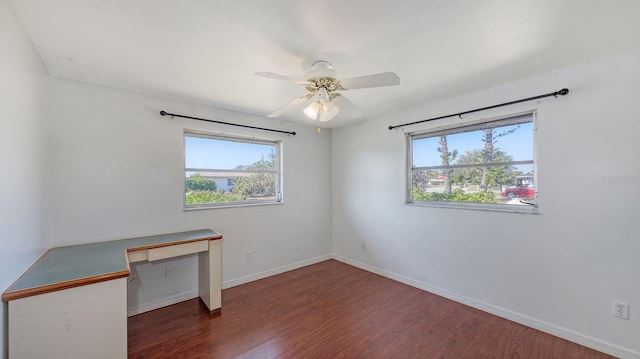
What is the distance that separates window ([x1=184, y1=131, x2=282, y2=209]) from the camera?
3.11 metres

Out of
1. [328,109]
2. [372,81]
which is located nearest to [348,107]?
[328,109]

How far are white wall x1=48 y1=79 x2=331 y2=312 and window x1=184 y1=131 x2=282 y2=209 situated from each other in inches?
5.2

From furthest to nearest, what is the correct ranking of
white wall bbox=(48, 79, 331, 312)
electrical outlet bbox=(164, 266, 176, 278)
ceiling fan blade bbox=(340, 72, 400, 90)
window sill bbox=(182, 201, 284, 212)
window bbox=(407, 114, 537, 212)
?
1. window sill bbox=(182, 201, 284, 212)
2. electrical outlet bbox=(164, 266, 176, 278)
3. window bbox=(407, 114, 537, 212)
4. white wall bbox=(48, 79, 331, 312)
5. ceiling fan blade bbox=(340, 72, 400, 90)

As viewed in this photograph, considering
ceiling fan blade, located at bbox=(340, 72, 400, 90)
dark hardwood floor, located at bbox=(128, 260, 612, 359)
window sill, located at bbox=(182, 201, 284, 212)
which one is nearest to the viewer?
ceiling fan blade, located at bbox=(340, 72, 400, 90)

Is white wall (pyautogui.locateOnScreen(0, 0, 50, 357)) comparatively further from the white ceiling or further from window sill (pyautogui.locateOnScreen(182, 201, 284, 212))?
window sill (pyautogui.locateOnScreen(182, 201, 284, 212))

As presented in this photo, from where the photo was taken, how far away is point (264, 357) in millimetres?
1973

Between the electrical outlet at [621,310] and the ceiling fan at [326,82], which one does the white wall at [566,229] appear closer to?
the electrical outlet at [621,310]

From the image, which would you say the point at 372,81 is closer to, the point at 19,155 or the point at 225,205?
the point at 19,155

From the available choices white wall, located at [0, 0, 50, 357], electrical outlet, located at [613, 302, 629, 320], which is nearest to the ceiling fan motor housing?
white wall, located at [0, 0, 50, 357]

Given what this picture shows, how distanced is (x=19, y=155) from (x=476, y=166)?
3.80 m

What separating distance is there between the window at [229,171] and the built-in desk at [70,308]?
1.25 meters

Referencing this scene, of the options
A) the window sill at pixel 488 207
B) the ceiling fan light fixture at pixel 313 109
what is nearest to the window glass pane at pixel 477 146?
the window sill at pixel 488 207

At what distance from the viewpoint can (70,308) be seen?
150 centimetres

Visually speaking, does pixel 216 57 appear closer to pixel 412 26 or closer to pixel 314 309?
pixel 412 26
